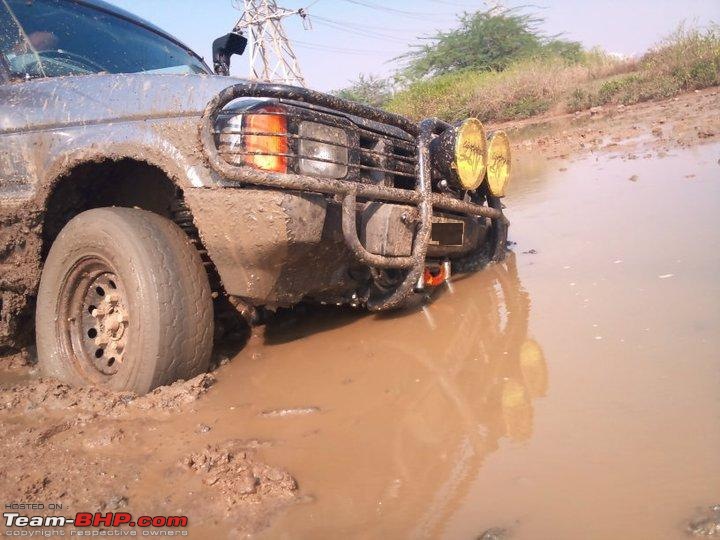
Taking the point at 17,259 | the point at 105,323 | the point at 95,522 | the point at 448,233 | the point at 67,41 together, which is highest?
the point at 67,41

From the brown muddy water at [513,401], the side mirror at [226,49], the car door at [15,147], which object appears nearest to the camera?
the brown muddy water at [513,401]

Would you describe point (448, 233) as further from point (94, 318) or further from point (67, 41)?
point (67, 41)

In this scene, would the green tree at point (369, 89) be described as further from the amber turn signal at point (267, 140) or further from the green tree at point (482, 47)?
the amber turn signal at point (267, 140)

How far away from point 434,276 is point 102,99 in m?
1.96

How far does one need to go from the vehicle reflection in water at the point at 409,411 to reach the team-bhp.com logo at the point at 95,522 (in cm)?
32

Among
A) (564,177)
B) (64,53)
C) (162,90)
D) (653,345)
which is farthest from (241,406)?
(564,177)

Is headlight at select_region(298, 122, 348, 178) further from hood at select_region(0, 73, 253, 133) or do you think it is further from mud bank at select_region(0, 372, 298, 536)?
mud bank at select_region(0, 372, 298, 536)

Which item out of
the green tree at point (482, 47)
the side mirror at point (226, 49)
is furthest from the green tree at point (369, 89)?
the side mirror at point (226, 49)

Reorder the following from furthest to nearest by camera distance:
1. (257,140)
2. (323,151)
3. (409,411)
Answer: (323,151), (257,140), (409,411)

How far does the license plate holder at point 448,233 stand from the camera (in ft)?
9.84

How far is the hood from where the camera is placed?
2.42m

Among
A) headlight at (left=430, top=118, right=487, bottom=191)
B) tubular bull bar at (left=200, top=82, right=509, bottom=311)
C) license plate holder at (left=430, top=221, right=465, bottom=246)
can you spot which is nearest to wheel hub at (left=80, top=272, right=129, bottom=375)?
tubular bull bar at (left=200, top=82, right=509, bottom=311)

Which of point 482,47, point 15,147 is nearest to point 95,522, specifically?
point 15,147

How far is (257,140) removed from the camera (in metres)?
2.27
